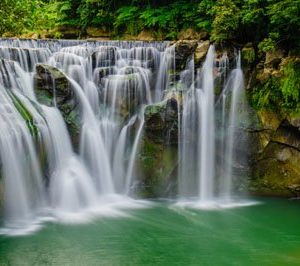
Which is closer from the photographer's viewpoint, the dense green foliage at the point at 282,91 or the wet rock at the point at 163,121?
the dense green foliage at the point at 282,91

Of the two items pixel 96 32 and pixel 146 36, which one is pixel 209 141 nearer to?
pixel 146 36

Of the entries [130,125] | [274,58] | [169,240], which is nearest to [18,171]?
[130,125]

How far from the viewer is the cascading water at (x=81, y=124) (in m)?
11.0

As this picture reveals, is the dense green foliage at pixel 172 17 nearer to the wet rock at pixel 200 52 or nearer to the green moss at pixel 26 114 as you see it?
the wet rock at pixel 200 52

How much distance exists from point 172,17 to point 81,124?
813 cm

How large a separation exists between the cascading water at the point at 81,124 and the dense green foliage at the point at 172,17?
4.67 feet

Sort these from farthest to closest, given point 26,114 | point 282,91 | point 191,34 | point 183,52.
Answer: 1. point 191,34
2. point 183,52
3. point 282,91
4. point 26,114

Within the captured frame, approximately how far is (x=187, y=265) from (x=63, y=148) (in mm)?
5396

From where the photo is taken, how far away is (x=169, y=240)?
952cm

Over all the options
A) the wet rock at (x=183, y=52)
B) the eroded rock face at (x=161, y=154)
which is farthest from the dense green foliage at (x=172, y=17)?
the eroded rock face at (x=161, y=154)

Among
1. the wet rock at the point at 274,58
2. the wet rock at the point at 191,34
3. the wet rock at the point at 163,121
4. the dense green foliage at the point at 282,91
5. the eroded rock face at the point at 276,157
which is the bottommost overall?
the eroded rock face at the point at 276,157

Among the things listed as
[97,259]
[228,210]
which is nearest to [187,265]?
[97,259]

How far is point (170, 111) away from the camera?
13.0 m

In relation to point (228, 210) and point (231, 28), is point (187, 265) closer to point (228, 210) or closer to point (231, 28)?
point (228, 210)
